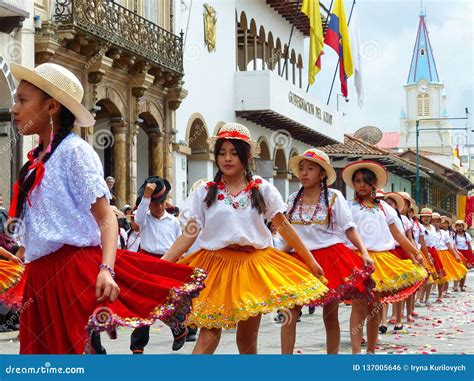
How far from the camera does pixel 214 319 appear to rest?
7.02 meters

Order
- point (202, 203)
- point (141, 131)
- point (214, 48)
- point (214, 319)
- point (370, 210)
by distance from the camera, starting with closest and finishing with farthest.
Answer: point (214, 319)
point (202, 203)
point (370, 210)
point (141, 131)
point (214, 48)

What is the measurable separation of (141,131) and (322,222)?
18504mm

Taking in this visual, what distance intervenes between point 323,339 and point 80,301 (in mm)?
7620

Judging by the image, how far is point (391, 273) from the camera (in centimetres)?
1077

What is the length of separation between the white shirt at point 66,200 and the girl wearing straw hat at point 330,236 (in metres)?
4.05

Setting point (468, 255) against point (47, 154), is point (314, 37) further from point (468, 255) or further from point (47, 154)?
point (47, 154)

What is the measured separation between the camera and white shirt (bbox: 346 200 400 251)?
10852 mm

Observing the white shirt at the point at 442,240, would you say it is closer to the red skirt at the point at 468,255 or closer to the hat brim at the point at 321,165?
the red skirt at the point at 468,255

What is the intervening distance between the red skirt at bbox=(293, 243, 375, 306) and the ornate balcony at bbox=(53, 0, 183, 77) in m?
12.1

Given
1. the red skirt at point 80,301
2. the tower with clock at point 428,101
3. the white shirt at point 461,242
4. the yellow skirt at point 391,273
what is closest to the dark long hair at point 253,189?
the red skirt at point 80,301

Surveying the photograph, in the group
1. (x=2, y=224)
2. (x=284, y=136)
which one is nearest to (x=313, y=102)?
(x=284, y=136)

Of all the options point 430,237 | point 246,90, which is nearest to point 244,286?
point 430,237
